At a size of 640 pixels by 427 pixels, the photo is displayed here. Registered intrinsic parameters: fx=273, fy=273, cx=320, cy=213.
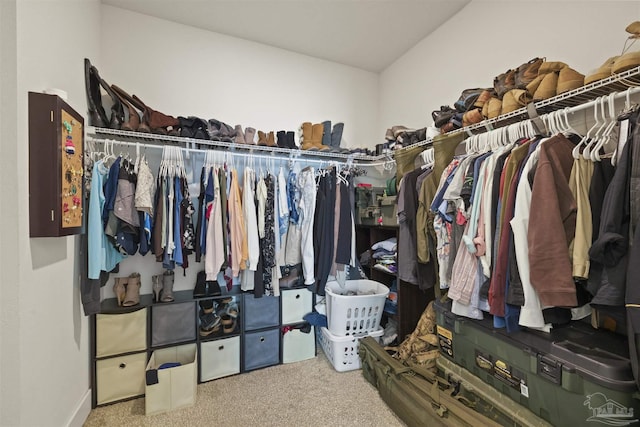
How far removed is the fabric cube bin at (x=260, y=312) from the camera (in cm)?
222

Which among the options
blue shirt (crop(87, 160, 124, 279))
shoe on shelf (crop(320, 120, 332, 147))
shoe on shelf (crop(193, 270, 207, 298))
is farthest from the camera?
shoe on shelf (crop(320, 120, 332, 147))

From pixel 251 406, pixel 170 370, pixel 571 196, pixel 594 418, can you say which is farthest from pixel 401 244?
pixel 170 370

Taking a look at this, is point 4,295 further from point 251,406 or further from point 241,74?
point 241,74

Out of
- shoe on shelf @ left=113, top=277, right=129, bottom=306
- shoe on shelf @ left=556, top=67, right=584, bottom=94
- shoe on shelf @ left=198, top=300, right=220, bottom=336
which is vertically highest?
shoe on shelf @ left=556, top=67, right=584, bottom=94

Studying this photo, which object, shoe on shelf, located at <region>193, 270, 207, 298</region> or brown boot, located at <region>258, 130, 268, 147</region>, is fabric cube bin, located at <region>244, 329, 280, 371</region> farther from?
brown boot, located at <region>258, 130, 268, 147</region>

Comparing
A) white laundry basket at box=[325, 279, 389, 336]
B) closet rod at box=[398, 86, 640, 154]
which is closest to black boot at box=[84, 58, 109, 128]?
white laundry basket at box=[325, 279, 389, 336]

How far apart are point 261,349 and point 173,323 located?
2.36 ft

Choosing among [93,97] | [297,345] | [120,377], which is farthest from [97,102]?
[297,345]

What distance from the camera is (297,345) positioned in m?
2.38

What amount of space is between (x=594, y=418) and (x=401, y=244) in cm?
117

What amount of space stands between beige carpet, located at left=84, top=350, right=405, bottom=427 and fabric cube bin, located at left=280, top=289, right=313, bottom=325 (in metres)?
0.42

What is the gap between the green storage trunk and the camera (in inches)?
38.0

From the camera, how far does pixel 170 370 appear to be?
177cm

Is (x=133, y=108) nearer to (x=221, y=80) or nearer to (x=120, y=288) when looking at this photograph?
(x=221, y=80)
